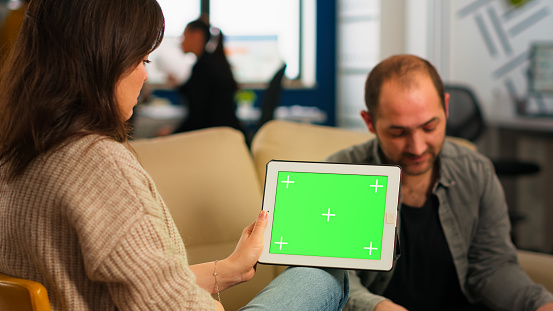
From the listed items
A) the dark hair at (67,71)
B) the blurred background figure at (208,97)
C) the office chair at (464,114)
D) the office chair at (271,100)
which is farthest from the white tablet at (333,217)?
the office chair at (464,114)

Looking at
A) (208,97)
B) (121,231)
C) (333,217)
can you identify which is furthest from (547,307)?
(208,97)

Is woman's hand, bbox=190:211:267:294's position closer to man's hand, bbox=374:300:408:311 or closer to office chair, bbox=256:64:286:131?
man's hand, bbox=374:300:408:311

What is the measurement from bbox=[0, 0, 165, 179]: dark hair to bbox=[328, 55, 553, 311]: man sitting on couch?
2.57 feet

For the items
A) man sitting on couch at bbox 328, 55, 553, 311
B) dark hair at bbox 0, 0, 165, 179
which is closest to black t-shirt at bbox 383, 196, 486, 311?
man sitting on couch at bbox 328, 55, 553, 311

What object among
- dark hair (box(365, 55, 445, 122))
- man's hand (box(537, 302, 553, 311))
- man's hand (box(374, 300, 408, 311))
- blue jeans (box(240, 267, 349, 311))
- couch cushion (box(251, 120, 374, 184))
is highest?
dark hair (box(365, 55, 445, 122))

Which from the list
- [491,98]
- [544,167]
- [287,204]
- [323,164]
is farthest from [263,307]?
[491,98]

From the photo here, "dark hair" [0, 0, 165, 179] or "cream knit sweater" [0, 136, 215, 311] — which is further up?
"dark hair" [0, 0, 165, 179]

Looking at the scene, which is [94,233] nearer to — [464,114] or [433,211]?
[433,211]

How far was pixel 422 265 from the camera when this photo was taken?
5.43 feet

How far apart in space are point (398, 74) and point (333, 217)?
1.52ft

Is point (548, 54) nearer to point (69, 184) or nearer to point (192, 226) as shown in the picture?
point (192, 226)

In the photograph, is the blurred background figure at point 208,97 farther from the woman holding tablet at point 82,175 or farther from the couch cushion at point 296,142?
the woman holding tablet at point 82,175

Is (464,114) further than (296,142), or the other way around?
(464,114)

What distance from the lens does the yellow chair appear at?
3.01ft
